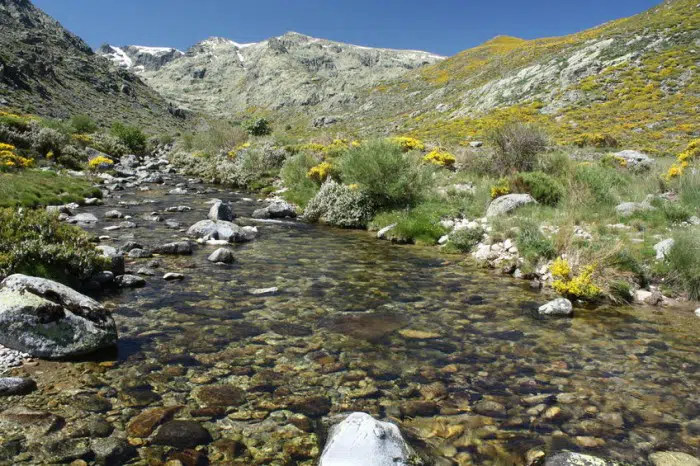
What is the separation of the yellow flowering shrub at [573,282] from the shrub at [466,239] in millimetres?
3820

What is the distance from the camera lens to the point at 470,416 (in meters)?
5.18

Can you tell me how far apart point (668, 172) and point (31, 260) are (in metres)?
21.2

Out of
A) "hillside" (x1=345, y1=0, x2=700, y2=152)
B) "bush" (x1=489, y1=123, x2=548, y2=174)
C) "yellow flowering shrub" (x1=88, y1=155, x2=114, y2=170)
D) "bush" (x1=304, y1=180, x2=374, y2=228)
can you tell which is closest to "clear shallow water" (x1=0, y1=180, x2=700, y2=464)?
"bush" (x1=304, y1=180, x2=374, y2=228)

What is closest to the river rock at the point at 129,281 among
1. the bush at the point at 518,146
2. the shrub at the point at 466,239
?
the shrub at the point at 466,239

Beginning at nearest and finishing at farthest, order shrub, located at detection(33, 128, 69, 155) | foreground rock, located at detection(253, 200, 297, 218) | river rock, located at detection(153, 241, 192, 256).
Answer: river rock, located at detection(153, 241, 192, 256) < foreground rock, located at detection(253, 200, 297, 218) < shrub, located at detection(33, 128, 69, 155)

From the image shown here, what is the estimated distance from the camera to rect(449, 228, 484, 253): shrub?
44.8 ft

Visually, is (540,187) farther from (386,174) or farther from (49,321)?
(49,321)

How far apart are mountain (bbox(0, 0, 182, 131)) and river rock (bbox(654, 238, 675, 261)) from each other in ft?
248

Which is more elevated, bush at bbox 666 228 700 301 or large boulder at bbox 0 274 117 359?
bush at bbox 666 228 700 301

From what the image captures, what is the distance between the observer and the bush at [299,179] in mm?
22986

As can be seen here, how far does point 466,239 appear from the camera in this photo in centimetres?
1371

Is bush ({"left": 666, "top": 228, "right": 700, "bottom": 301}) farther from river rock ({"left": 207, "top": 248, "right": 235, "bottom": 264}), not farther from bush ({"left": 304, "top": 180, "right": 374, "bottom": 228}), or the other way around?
bush ({"left": 304, "top": 180, "right": 374, "bottom": 228})

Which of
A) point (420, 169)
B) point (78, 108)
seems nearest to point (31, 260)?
point (420, 169)

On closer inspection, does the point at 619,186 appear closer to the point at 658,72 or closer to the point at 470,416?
the point at 470,416
